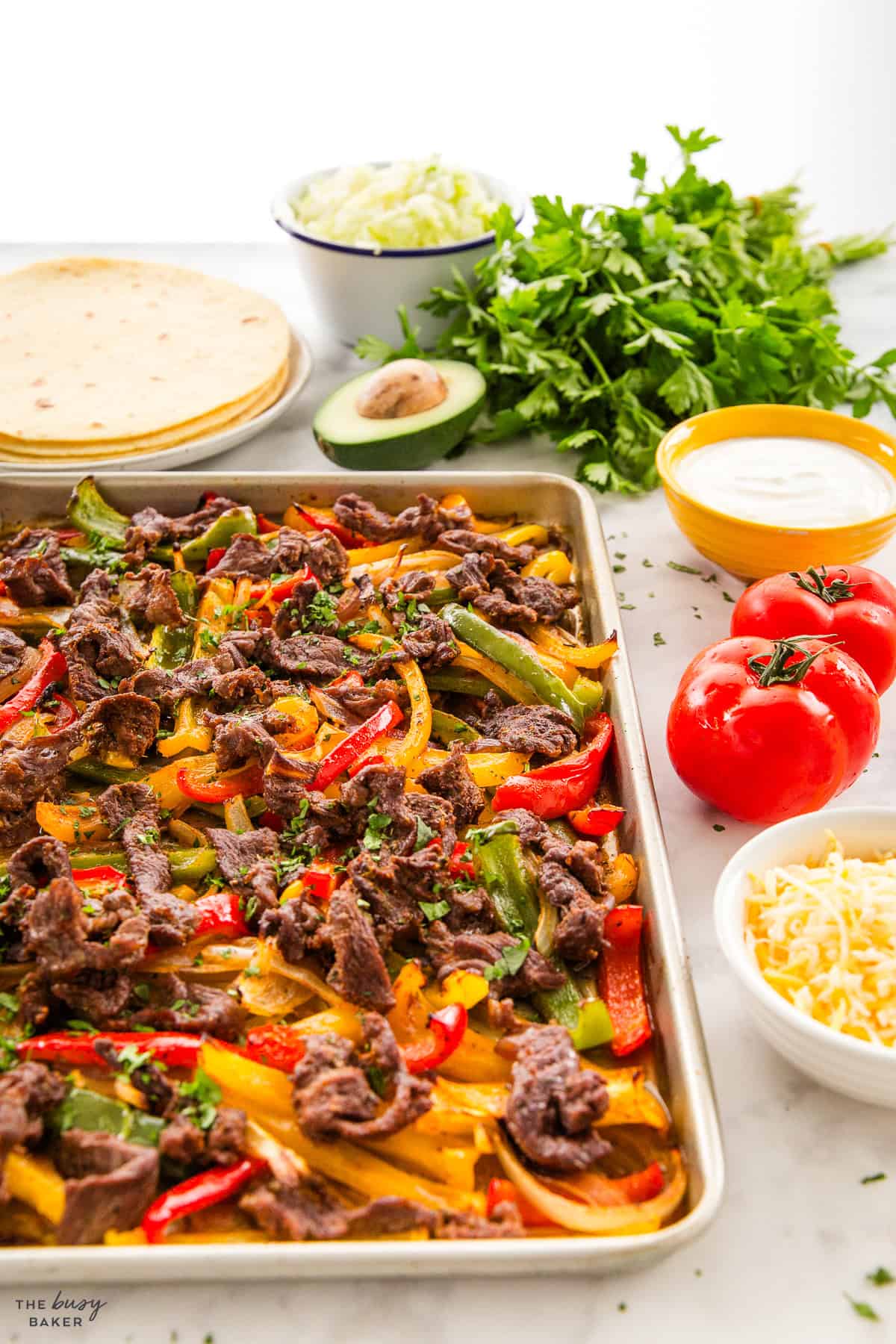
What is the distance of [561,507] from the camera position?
15.3 ft

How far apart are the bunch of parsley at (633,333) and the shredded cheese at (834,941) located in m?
2.65

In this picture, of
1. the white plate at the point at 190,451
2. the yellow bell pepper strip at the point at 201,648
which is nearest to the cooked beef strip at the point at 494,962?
the yellow bell pepper strip at the point at 201,648

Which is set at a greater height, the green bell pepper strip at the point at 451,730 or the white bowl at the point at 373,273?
the white bowl at the point at 373,273

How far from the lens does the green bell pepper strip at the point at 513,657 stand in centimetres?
371

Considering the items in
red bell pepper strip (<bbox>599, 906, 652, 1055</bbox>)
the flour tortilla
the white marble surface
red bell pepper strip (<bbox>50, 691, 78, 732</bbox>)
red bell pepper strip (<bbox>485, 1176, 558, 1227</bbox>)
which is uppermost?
the flour tortilla

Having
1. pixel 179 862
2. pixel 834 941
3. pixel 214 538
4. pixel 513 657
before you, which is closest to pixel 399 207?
pixel 214 538

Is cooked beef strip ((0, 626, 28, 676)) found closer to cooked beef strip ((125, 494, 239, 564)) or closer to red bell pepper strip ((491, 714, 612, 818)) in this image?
cooked beef strip ((125, 494, 239, 564))

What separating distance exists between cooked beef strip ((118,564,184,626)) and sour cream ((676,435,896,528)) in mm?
2017

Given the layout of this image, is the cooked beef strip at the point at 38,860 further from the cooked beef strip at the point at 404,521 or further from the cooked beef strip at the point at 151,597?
the cooked beef strip at the point at 404,521

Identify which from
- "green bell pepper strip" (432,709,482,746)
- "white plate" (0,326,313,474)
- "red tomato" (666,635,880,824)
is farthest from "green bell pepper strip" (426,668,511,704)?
"white plate" (0,326,313,474)

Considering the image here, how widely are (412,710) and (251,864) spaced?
31.1 inches

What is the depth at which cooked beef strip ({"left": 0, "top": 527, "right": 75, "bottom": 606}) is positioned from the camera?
4211 millimetres

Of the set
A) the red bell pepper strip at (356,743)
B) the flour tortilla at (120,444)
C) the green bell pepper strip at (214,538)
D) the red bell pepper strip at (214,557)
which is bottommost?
the red bell pepper strip at (356,743)

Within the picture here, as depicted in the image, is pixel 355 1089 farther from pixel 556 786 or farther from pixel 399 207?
pixel 399 207
